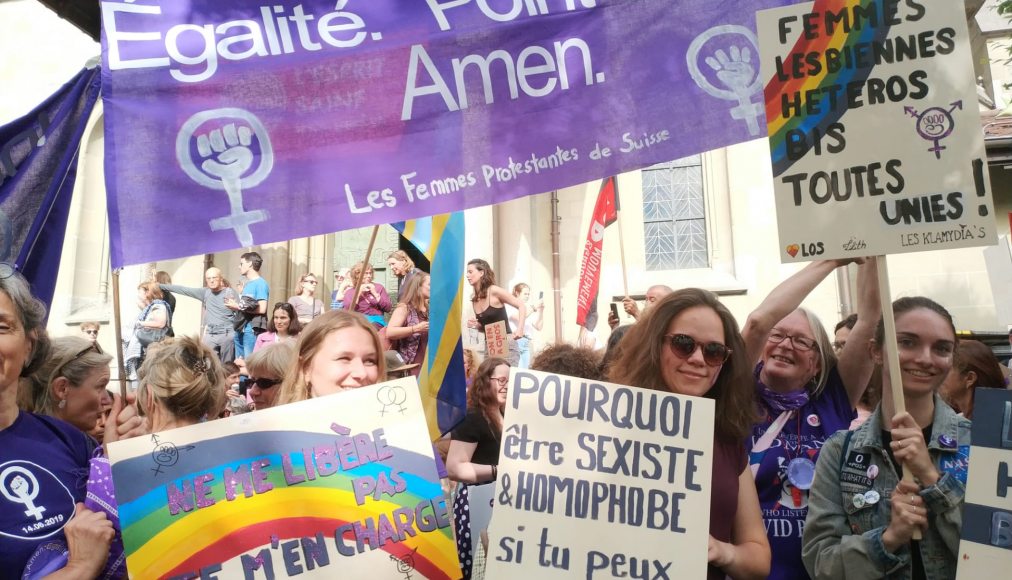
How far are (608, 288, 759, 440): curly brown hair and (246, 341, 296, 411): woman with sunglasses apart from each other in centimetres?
171

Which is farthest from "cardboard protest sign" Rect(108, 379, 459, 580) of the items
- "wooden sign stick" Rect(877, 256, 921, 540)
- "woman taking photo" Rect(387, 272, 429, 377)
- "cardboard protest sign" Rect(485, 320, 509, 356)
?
"cardboard protest sign" Rect(485, 320, 509, 356)

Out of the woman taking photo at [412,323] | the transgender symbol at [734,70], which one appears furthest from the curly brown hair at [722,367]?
the woman taking photo at [412,323]

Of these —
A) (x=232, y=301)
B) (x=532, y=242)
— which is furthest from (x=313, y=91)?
(x=532, y=242)

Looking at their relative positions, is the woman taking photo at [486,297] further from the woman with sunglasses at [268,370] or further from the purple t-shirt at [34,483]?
the purple t-shirt at [34,483]

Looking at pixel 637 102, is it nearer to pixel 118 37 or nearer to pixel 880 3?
pixel 880 3

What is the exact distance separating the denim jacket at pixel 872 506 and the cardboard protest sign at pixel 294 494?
1194 mm

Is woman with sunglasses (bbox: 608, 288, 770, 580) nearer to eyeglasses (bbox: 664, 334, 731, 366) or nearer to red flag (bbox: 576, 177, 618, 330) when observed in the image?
eyeglasses (bbox: 664, 334, 731, 366)

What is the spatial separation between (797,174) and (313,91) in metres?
1.89

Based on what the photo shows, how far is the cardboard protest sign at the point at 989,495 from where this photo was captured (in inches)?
89.6

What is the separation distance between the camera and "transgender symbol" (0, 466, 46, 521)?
7.75ft

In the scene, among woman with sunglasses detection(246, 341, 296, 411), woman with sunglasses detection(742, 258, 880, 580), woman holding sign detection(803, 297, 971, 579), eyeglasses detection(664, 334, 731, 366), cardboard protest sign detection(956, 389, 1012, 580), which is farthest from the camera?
woman with sunglasses detection(246, 341, 296, 411)

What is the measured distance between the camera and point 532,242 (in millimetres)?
14453

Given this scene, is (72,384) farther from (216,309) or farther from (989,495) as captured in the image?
(216,309)

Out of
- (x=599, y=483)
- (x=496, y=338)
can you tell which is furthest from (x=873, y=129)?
(x=496, y=338)
